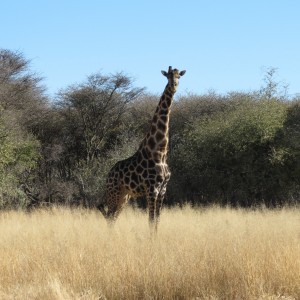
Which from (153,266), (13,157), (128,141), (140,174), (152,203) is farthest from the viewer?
(128,141)

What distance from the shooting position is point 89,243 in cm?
971

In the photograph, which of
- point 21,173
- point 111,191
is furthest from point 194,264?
point 21,173

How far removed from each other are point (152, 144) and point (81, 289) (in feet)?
17.6

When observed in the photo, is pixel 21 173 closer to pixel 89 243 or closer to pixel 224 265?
pixel 89 243

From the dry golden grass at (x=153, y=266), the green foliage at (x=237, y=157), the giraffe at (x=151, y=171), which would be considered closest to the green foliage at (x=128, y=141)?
the green foliage at (x=237, y=157)

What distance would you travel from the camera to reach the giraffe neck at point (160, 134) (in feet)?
40.3

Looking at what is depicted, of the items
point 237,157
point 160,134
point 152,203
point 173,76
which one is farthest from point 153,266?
point 237,157

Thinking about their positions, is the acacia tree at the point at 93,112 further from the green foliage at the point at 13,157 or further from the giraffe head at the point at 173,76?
the giraffe head at the point at 173,76

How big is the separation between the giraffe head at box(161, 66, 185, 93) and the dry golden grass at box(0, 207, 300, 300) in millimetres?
3087

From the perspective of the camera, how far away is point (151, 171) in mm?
12086

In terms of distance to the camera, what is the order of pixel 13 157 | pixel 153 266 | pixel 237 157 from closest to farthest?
pixel 153 266, pixel 237 157, pixel 13 157

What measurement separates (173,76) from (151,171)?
1.95 meters

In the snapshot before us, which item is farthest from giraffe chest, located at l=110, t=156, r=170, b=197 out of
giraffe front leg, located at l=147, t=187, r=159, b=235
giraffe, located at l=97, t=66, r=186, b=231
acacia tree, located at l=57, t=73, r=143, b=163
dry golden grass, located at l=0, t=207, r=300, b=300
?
acacia tree, located at l=57, t=73, r=143, b=163

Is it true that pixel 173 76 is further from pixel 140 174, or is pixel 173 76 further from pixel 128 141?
pixel 128 141
